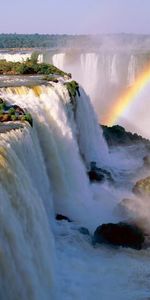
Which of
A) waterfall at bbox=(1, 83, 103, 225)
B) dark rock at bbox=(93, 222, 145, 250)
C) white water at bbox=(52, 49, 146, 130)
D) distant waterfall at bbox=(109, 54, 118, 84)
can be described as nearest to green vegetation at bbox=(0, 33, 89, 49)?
white water at bbox=(52, 49, 146, 130)

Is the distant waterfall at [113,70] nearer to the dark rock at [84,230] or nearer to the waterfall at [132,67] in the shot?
the waterfall at [132,67]

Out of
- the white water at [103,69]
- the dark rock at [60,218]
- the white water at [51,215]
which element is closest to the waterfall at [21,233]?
the white water at [51,215]

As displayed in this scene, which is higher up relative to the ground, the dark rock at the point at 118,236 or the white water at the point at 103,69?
the white water at the point at 103,69

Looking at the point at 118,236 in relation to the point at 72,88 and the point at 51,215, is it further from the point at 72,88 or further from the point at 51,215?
the point at 72,88

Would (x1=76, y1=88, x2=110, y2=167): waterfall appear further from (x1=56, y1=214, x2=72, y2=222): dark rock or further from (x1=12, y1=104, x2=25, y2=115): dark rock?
(x1=56, y1=214, x2=72, y2=222): dark rock

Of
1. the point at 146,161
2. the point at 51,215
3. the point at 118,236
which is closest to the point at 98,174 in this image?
the point at 146,161

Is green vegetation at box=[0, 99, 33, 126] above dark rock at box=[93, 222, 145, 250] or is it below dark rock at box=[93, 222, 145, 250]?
above

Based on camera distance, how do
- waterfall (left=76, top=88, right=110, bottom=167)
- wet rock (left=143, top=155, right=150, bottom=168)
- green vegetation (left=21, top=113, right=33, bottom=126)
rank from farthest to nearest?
wet rock (left=143, top=155, right=150, bottom=168) → waterfall (left=76, top=88, right=110, bottom=167) → green vegetation (left=21, top=113, right=33, bottom=126)
